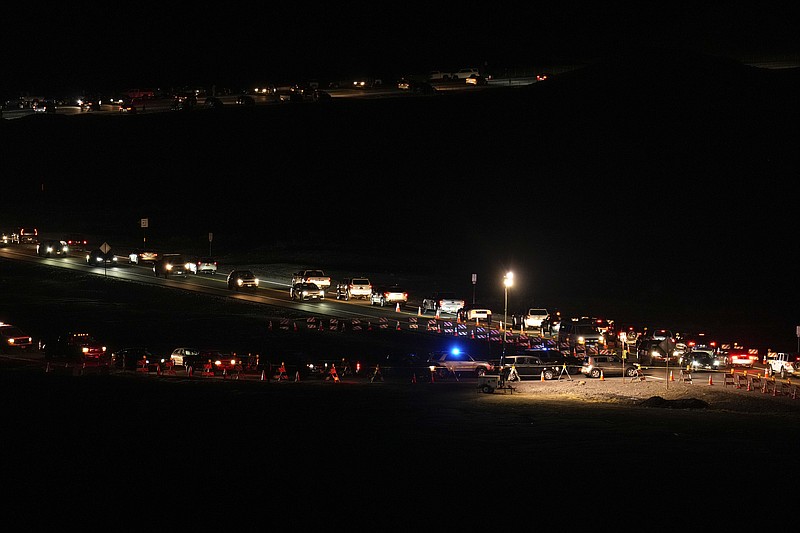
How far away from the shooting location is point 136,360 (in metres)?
37.1

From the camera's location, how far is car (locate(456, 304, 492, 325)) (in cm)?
5250

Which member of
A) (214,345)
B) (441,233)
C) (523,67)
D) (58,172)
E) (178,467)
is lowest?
(178,467)

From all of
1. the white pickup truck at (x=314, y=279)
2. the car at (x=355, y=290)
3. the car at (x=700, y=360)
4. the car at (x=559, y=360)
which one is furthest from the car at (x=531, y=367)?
the white pickup truck at (x=314, y=279)

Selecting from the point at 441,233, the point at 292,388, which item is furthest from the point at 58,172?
the point at 292,388

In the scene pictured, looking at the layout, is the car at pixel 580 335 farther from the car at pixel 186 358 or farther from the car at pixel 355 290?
the car at pixel 186 358

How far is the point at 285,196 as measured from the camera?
112 m

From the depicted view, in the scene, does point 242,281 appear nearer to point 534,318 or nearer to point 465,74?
point 534,318

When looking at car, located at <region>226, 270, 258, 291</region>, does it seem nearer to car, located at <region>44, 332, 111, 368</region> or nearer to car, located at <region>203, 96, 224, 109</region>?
car, located at <region>44, 332, 111, 368</region>

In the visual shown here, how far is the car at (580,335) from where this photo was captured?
46156 mm

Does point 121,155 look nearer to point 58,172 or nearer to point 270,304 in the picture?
point 58,172

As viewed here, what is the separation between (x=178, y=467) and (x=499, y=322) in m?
34.7

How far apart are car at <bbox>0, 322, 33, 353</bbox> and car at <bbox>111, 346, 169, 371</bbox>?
5.53 metres

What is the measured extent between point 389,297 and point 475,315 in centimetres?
682

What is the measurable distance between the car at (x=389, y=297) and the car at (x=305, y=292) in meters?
3.34
